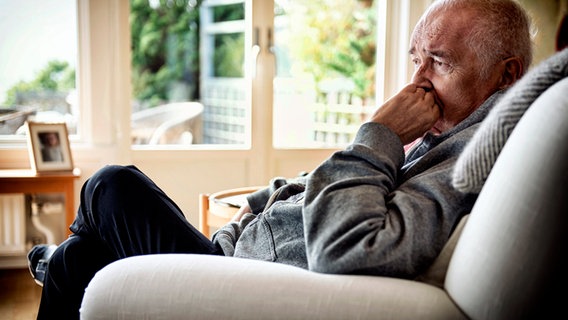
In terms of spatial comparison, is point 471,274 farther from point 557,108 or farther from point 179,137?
point 179,137

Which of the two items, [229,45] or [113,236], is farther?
[229,45]

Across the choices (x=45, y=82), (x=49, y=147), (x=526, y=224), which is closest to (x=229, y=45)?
(x=45, y=82)

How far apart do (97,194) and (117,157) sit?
2120 millimetres

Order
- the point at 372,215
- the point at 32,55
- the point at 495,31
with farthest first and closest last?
the point at 32,55, the point at 495,31, the point at 372,215

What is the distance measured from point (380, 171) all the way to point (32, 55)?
2.79 m

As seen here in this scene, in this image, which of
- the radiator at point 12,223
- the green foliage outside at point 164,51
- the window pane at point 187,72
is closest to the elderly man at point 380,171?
the radiator at point 12,223

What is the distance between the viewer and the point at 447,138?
1.28 m

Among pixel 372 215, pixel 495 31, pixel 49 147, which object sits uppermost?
pixel 495 31

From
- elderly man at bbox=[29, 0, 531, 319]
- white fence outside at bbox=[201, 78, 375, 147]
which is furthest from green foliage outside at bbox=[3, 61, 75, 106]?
elderly man at bbox=[29, 0, 531, 319]

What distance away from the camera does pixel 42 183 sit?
304cm

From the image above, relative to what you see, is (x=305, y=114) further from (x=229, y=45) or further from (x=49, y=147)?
(x=49, y=147)

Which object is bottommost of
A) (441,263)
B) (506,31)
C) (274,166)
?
(274,166)

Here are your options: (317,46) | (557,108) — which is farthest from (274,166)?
(557,108)

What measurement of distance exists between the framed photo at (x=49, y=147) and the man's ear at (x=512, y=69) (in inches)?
94.9
